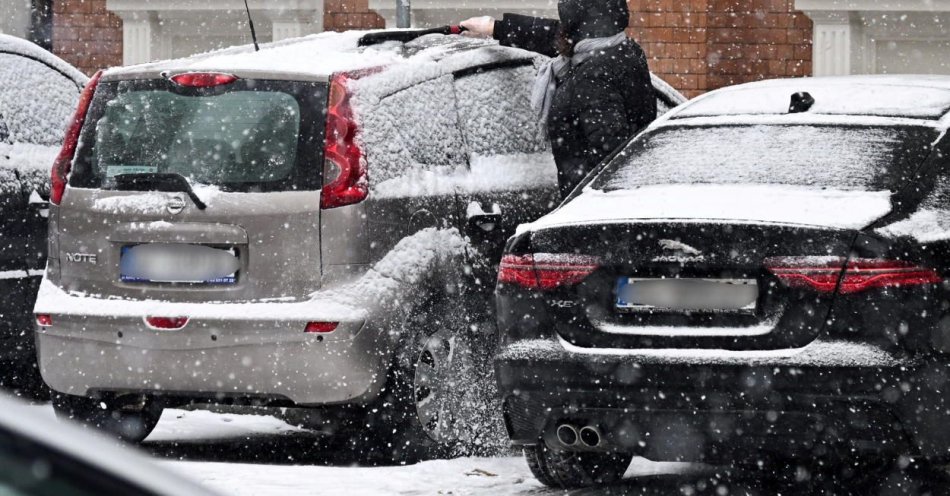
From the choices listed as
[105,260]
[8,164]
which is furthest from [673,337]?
[8,164]

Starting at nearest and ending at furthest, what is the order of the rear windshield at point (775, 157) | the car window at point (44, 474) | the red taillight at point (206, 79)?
the car window at point (44, 474) < the rear windshield at point (775, 157) < the red taillight at point (206, 79)

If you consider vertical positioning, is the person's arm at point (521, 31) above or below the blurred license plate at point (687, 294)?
above

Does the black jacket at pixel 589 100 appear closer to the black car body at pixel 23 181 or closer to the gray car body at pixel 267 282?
the gray car body at pixel 267 282

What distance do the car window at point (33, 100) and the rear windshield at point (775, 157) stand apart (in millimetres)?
3234

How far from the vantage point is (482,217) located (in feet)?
21.7

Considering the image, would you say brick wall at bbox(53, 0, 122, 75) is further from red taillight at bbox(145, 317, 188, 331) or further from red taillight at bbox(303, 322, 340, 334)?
red taillight at bbox(303, 322, 340, 334)

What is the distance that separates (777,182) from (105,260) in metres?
2.54

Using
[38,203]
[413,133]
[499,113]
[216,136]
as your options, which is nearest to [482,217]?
[413,133]

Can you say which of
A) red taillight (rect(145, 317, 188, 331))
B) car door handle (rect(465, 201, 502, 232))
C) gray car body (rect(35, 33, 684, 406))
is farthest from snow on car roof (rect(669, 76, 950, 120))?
red taillight (rect(145, 317, 188, 331))

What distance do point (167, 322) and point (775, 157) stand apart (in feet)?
7.41

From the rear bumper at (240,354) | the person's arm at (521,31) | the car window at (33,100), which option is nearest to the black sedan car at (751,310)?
the rear bumper at (240,354)

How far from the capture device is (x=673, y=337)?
16.2 feet

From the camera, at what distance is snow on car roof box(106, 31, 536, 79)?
248 inches

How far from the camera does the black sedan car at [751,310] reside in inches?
186
